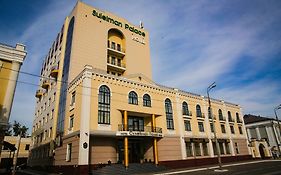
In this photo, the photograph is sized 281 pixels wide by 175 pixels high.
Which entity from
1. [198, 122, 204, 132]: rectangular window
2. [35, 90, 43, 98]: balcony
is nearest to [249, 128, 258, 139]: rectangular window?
[198, 122, 204, 132]: rectangular window

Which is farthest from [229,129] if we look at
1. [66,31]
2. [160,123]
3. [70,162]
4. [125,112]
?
[66,31]

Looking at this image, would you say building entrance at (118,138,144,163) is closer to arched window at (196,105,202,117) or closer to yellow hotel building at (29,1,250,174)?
yellow hotel building at (29,1,250,174)

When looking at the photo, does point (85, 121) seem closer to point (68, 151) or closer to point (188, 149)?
point (68, 151)

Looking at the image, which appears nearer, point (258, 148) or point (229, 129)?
point (229, 129)

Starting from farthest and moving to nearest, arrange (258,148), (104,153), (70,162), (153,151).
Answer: (258,148) < (153,151) < (104,153) < (70,162)

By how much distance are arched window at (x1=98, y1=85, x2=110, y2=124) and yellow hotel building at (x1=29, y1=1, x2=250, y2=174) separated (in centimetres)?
12

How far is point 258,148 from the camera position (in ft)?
145

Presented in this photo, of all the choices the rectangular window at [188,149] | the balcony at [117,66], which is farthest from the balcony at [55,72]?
the rectangular window at [188,149]

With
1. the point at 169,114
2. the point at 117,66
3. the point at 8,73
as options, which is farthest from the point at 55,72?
the point at 169,114

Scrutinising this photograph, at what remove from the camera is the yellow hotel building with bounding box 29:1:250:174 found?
80.0 feet

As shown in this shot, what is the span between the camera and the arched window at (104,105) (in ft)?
80.1

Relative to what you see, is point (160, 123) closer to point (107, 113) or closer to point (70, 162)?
point (107, 113)

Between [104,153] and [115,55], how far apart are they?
1940 centimetres

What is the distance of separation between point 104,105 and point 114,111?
4.99ft
